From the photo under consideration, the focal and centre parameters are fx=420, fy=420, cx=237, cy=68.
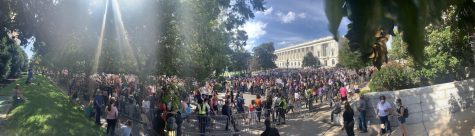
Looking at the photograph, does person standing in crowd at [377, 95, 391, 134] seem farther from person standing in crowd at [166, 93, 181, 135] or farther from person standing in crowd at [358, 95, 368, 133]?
person standing in crowd at [166, 93, 181, 135]

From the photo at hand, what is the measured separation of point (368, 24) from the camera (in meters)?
1.05

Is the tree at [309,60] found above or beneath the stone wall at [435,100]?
above

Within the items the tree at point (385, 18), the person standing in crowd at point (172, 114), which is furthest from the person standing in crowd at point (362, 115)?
the tree at point (385, 18)

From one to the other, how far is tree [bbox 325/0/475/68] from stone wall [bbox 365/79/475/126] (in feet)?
47.4

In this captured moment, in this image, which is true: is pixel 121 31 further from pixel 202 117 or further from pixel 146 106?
pixel 202 117

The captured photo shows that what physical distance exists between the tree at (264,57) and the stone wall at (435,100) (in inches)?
3639

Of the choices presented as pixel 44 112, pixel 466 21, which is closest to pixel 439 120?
pixel 466 21

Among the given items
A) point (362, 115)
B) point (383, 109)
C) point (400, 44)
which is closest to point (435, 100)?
point (383, 109)

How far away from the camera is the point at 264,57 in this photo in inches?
4296

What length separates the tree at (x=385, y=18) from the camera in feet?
3.21

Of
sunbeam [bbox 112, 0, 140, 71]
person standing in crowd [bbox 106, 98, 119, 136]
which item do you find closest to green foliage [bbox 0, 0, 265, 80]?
sunbeam [bbox 112, 0, 140, 71]

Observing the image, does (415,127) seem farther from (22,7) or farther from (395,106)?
(22,7)

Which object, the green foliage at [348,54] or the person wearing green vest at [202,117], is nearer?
the green foliage at [348,54]

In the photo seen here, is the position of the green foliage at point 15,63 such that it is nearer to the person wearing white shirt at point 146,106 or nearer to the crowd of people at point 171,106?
the crowd of people at point 171,106
